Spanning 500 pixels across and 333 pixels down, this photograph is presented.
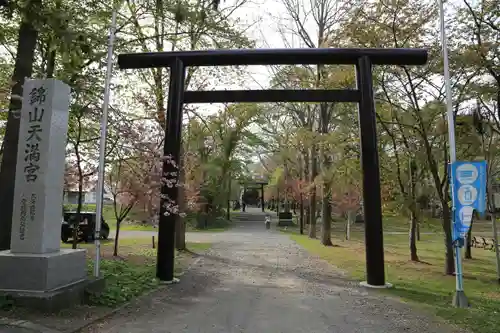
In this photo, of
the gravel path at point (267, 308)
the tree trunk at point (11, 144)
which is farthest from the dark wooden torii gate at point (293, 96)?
the tree trunk at point (11, 144)

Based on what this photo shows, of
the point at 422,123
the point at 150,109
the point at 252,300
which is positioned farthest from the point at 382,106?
the point at 252,300

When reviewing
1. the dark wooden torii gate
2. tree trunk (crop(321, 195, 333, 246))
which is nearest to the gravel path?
the dark wooden torii gate

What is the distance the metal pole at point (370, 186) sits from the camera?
989 cm

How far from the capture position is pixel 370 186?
396 inches

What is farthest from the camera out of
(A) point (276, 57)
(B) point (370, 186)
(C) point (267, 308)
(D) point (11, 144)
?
(A) point (276, 57)

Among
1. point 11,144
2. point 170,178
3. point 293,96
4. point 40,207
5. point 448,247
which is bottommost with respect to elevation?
point 448,247

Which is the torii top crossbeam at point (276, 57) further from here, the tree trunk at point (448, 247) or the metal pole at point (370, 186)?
the tree trunk at point (448, 247)

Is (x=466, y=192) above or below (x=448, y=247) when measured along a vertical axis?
above

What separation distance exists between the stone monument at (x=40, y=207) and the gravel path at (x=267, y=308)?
1227 mm

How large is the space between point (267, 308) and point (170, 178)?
14.1 ft

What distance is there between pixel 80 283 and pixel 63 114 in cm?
314

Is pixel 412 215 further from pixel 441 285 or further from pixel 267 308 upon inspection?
pixel 267 308

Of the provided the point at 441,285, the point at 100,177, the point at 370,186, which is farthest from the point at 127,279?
the point at 441,285

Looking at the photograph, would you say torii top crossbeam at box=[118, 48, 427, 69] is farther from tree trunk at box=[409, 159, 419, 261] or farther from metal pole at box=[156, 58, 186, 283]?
tree trunk at box=[409, 159, 419, 261]
